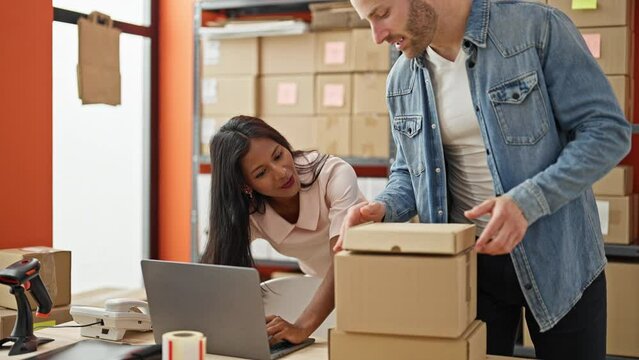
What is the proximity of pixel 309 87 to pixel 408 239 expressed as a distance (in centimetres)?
243

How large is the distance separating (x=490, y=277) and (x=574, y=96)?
415 millimetres

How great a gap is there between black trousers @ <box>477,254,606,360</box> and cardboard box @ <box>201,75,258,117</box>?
2.23 meters

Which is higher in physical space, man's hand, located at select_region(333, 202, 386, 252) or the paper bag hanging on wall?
the paper bag hanging on wall

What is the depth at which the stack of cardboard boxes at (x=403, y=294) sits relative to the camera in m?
1.28

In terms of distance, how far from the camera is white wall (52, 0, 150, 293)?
12.4 feet

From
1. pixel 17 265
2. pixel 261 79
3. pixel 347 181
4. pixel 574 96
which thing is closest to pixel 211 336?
pixel 17 265

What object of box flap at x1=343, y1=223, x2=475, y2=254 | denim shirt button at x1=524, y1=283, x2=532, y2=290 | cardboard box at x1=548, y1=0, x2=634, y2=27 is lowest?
denim shirt button at x1=524, y1=283, x2=532, y2=290

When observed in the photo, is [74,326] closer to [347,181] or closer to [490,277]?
[347,181]

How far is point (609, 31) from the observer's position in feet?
9.72

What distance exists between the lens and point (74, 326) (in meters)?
1.90

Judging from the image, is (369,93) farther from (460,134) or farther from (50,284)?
(460,134)

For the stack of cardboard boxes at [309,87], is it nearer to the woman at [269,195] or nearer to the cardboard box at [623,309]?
the cardboard box at [623,309]

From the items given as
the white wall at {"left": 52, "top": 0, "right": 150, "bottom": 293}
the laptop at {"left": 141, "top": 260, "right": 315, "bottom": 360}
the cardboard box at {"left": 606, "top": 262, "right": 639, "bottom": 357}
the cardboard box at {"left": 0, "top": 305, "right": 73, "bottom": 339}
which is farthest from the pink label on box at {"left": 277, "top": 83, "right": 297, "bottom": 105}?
the laptop at {"left": 141, "top": 260, "right": 315, "bottom": 360}

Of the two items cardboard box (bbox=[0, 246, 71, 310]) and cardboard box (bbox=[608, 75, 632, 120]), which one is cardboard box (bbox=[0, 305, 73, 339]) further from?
cardboard box (bbox=[608, 75, 632, 120])
